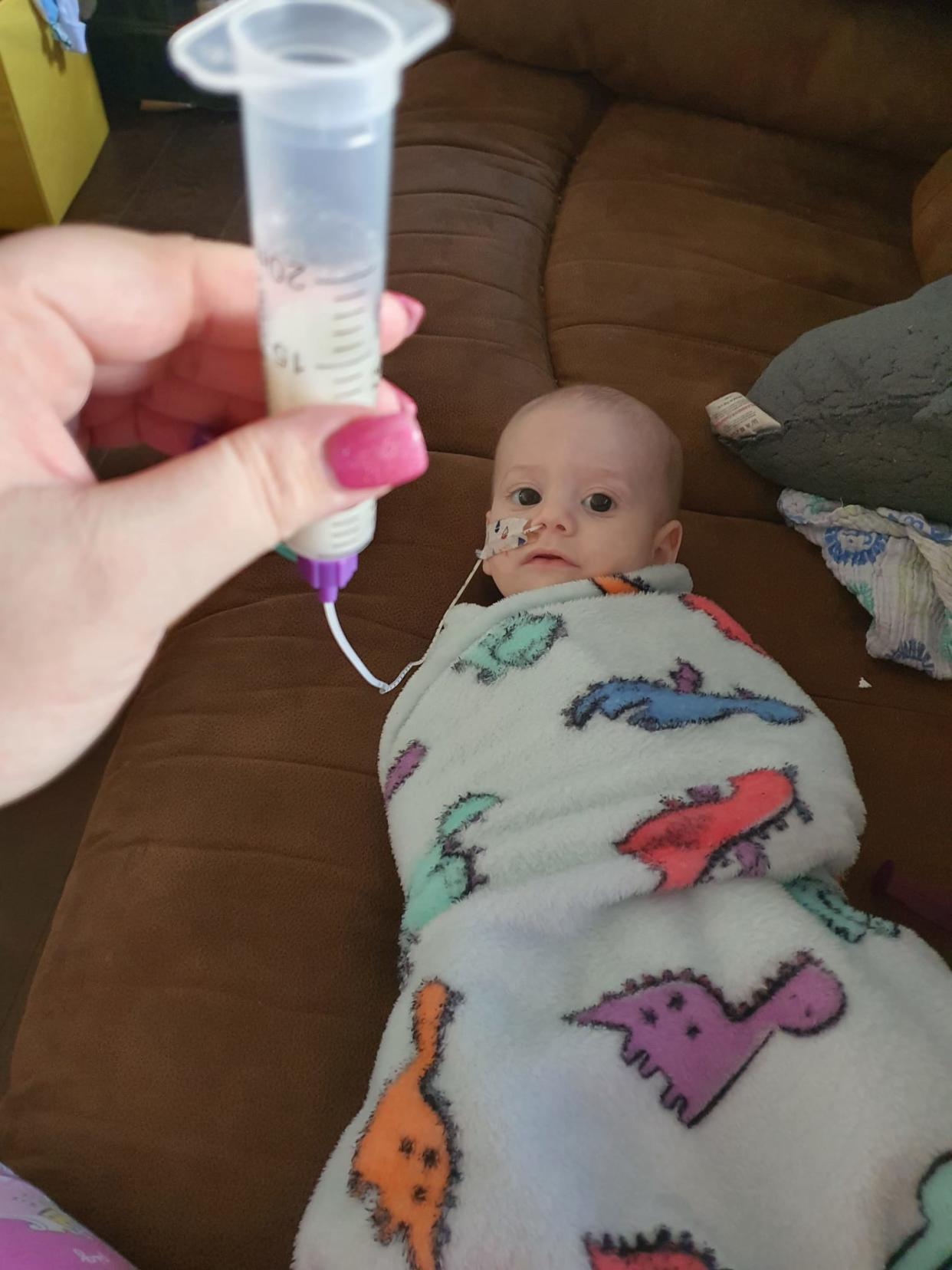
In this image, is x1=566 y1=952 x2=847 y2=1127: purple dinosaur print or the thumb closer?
the thumb

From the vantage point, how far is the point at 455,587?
4.09 ft

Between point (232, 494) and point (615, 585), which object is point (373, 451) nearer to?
point (232, 494)

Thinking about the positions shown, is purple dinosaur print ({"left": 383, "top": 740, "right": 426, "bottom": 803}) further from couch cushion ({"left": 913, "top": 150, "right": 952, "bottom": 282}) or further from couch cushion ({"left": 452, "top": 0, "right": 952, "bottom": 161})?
couch cushion ({"left": 452, "top": 0, "right": 952, "bottom": 161})

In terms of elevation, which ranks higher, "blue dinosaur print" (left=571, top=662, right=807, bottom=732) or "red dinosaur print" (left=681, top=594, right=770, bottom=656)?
"blue dinosaur print" (left=571, top=662, right=807, bottom=732)

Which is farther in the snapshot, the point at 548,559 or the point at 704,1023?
the point at 548,559

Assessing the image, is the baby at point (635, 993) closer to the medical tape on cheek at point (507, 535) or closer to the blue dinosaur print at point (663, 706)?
the blue dinosaur print at point (663, 706)

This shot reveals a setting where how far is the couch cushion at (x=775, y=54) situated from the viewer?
179 cm

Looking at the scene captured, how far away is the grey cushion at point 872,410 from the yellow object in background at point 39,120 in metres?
1.75

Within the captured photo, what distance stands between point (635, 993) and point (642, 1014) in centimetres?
2

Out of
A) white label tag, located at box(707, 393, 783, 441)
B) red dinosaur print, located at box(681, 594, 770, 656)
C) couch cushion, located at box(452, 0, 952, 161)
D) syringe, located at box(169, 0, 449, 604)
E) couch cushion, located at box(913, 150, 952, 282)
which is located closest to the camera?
syringe, located at box(169, 0, 449, 604)

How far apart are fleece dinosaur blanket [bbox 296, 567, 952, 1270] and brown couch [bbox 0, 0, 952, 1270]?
0.10m

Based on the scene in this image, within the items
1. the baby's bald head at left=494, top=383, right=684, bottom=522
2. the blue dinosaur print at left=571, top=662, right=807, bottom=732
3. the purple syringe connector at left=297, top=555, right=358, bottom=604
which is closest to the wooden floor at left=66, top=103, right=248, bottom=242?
the baby's bald head at left=494, top=383, right=684, bottom=522

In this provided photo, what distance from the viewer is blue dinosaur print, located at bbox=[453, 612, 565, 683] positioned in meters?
1.06

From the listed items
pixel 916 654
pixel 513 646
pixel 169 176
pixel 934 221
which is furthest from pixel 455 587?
pixel 169 176
